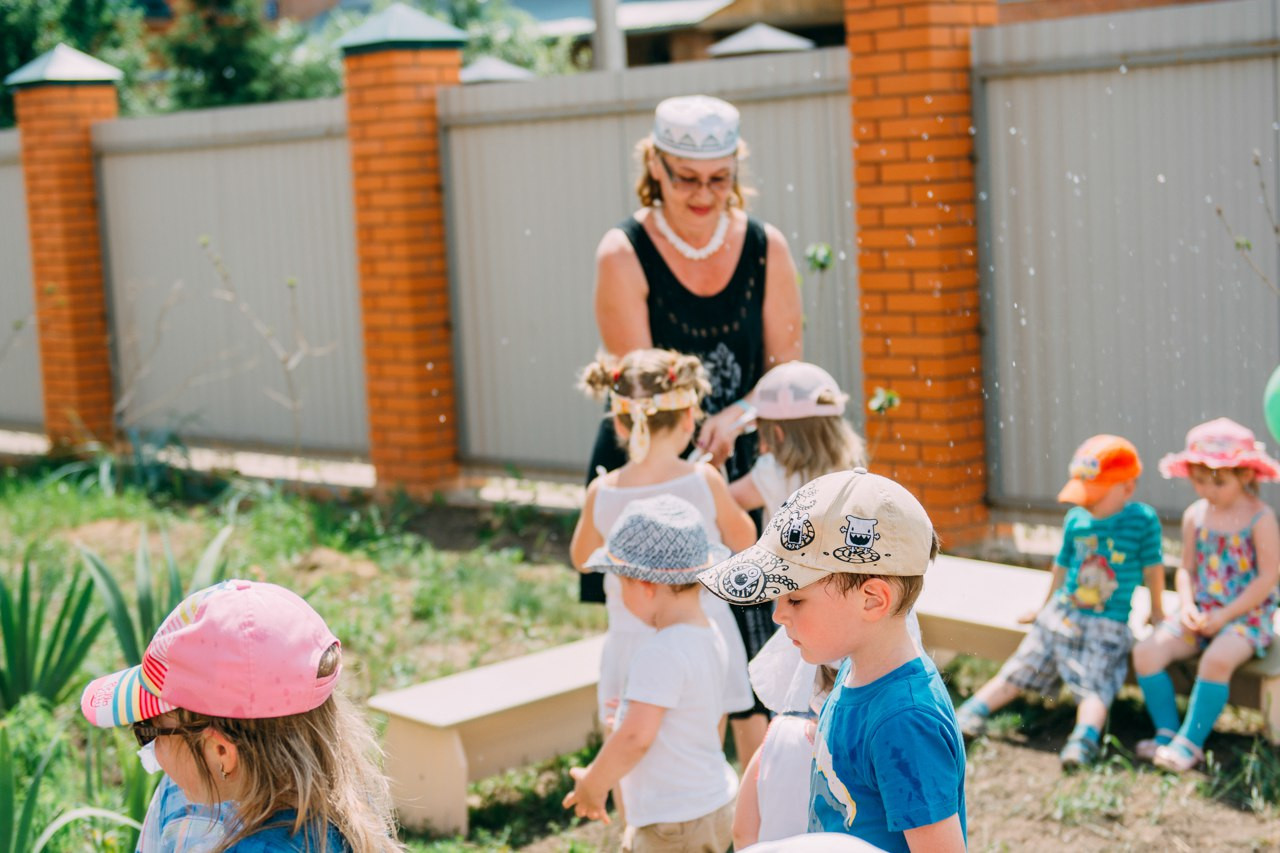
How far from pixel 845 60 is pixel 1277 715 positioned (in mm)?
3491

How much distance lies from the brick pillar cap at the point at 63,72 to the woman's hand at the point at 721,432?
312 inches

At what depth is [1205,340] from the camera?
6223mm

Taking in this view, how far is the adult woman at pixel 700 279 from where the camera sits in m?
4.32

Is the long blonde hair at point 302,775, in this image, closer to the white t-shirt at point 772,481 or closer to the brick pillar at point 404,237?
the white t-shirt at point 772,481

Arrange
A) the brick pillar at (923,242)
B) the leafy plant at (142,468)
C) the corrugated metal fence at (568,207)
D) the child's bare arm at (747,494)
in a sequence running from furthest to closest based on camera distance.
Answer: the leafy plant at (142,468), the corrugated metal fence at (568,207), the brick pillar at (923,242), the child's bare arm at (747,494)

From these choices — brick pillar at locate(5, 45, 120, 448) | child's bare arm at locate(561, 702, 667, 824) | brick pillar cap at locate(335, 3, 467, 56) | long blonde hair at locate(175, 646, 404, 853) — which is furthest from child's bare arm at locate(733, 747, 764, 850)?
brick pillar at locate(5, 45, 120, 448)

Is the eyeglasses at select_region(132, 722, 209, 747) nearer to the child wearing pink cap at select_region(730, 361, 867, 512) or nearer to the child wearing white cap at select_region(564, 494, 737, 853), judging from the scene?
the child wearing white cap at select_region(564, 494, 737, 853)

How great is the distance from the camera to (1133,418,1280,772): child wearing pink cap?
15.2 ft

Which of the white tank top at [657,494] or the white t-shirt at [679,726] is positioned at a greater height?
the white tank top at [657,494]

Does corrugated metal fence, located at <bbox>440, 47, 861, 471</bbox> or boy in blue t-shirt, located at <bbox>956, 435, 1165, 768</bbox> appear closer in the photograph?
boy in blue t-shirt, located at <bbox>956, 435, 1165, 768</bbox>

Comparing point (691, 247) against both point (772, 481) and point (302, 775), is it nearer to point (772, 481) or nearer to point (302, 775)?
point (772, 481)

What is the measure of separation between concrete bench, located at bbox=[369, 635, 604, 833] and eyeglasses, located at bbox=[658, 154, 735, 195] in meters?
1.52

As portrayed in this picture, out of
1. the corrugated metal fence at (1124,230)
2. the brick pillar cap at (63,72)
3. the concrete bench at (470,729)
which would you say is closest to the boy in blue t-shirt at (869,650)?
the concrete bench at (470,729)

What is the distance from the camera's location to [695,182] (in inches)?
171
